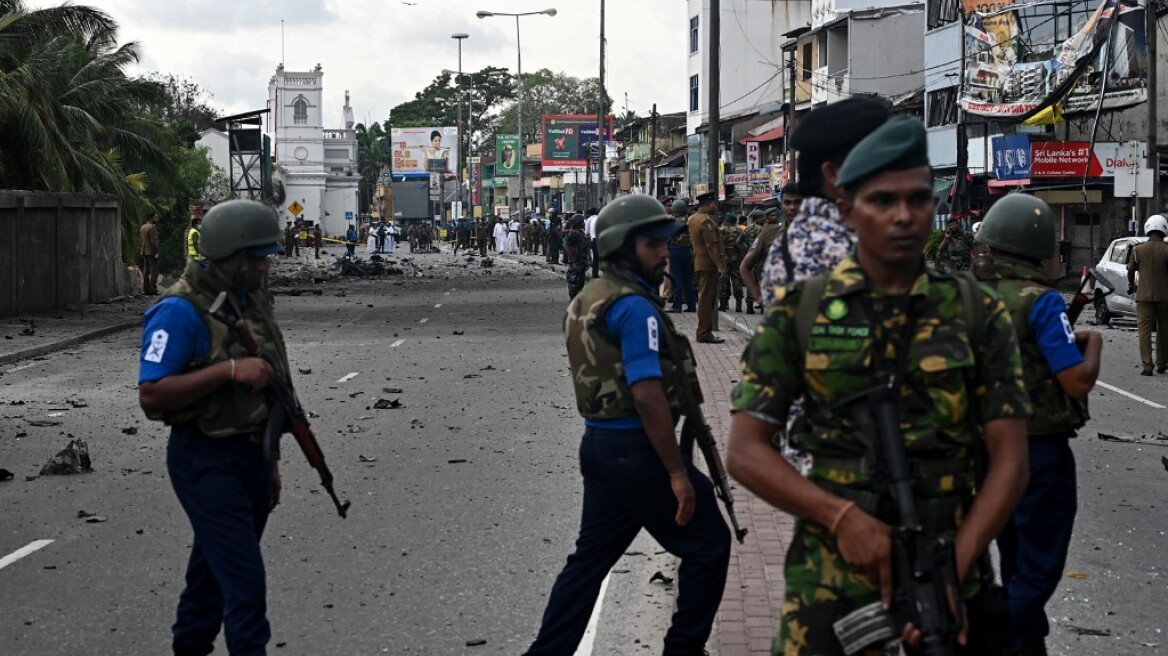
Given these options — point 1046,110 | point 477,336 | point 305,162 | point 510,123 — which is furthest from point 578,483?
point 305,162

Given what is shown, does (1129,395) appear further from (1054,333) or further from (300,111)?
(300,111)

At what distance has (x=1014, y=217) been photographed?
543 centimetres

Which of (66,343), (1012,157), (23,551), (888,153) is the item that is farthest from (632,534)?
(1012,157)

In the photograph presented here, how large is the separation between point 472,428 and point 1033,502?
8381 millimetres

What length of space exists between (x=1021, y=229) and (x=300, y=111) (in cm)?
14714

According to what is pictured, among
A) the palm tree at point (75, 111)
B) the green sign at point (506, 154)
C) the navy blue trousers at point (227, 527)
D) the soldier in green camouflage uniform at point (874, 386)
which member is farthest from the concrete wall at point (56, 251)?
the green sign at point (506, 154)

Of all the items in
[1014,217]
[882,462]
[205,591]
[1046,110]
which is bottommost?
[205,591]

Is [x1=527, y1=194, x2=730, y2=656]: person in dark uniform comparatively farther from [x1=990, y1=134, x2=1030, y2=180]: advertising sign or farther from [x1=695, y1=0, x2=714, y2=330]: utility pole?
[x1=990, y1=134, x2=1030, y2=180]: advertising sign

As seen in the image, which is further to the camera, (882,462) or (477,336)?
(477,336)

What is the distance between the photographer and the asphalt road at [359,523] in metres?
6.89

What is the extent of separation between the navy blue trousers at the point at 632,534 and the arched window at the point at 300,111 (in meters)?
146

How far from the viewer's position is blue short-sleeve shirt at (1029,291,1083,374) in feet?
16.6

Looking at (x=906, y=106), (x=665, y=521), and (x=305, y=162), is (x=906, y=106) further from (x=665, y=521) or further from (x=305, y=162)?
(x=305, y=162)

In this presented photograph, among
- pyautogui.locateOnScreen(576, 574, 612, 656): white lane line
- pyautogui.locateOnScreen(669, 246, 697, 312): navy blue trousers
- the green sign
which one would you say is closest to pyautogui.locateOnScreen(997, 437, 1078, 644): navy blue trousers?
pyautogui.locateOnScreen(576, 574, 612, 656): white lane line
